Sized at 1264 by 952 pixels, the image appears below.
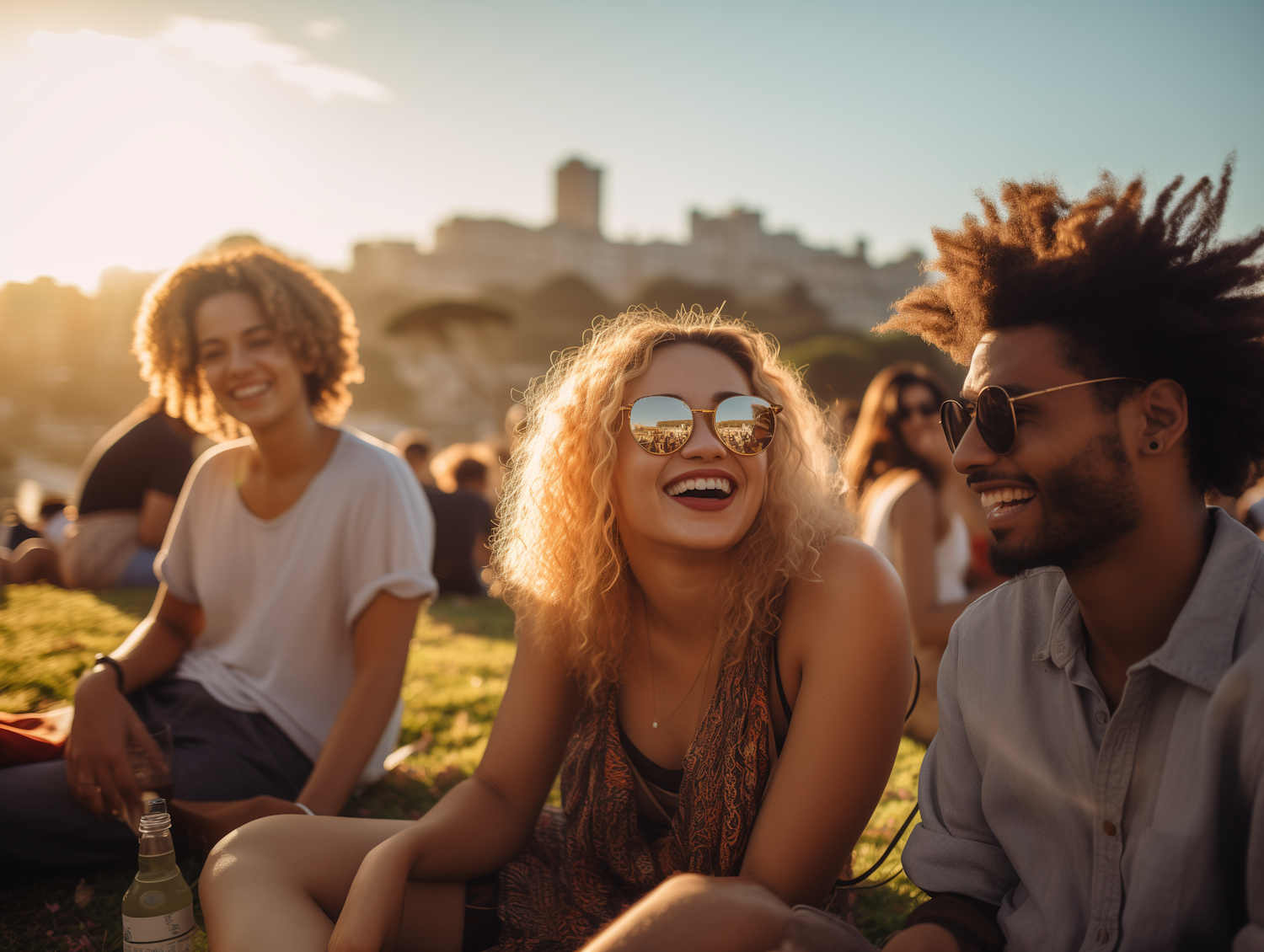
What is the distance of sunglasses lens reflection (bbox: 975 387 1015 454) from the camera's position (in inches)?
66.9

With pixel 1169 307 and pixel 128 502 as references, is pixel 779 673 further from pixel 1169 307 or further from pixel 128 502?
pixel 128 502

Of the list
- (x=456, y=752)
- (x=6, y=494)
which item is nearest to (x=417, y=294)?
(x=6, y=494)

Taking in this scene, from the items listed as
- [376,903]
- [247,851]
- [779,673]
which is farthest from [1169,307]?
[247,851]

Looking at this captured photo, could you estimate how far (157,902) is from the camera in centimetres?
186

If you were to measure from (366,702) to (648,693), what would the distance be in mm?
1126

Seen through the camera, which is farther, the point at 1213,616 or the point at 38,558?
the point at 38,558

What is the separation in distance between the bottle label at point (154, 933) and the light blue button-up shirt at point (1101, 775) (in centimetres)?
153

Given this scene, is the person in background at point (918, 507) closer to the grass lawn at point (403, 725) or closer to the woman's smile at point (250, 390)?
the grass lawn at point (403, 725)

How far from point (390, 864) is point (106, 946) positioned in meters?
1.15

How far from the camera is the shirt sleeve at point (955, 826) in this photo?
1.76m

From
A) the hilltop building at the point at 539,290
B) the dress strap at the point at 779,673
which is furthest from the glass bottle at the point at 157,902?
the hilltop building at the point at 539,290

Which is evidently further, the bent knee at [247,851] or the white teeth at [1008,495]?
the bent knee at [247,851]

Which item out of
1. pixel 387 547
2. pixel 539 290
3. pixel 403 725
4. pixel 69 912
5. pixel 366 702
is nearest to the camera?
pixel 69 912

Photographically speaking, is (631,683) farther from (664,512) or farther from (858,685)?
(858,685)
